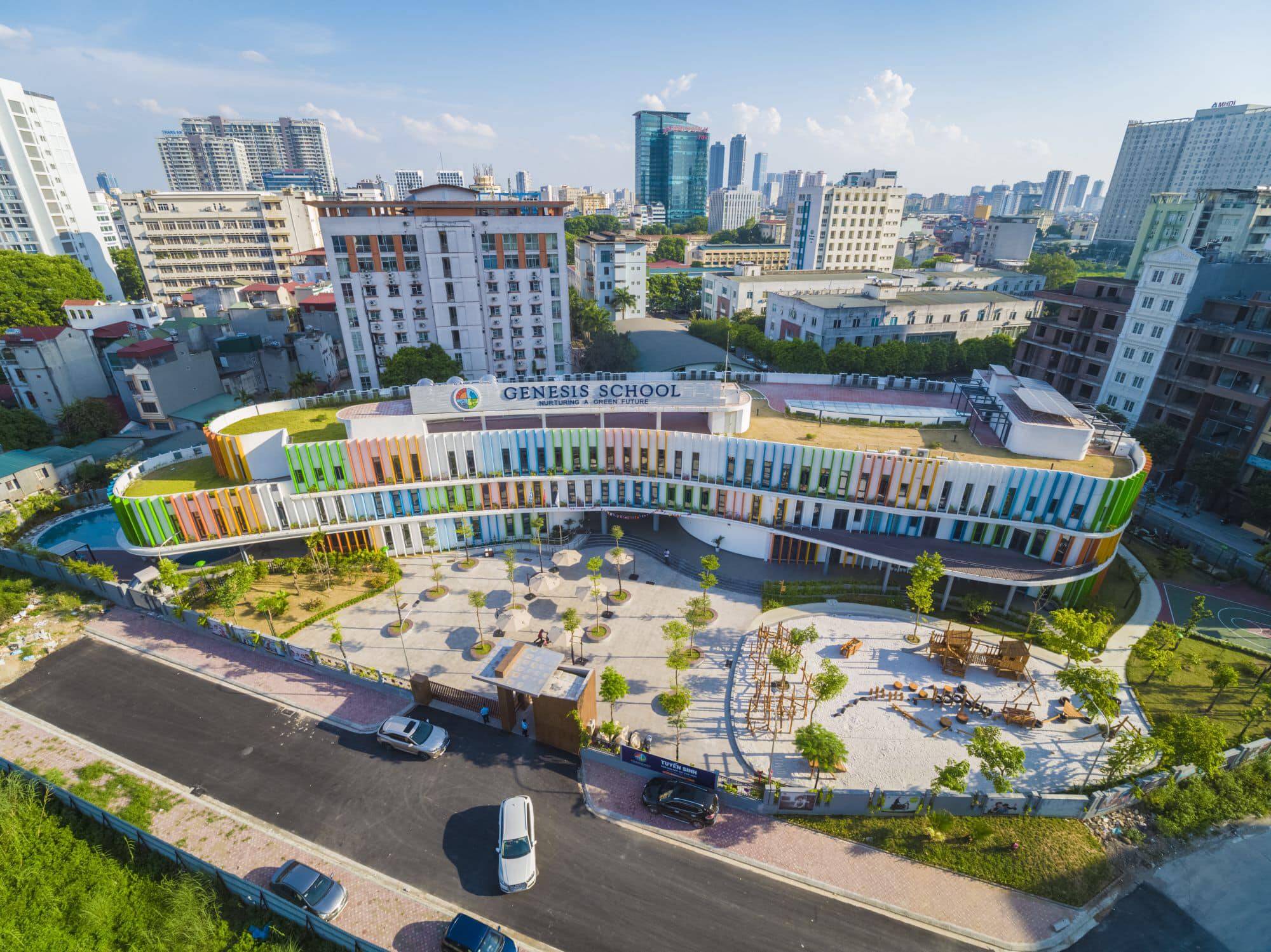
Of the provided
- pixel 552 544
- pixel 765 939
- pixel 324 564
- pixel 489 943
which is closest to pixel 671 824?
pixel 765 939

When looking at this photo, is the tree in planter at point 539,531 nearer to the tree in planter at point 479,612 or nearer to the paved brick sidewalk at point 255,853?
the tree in planter at point 479,612

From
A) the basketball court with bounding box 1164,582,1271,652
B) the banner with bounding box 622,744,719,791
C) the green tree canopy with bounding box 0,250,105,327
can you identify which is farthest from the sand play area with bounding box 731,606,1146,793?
the green tree canopy with bounding box 0,250,105,327

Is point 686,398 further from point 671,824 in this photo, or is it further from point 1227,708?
point 1227,708

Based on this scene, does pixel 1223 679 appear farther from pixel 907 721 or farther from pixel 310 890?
pixel 310 890

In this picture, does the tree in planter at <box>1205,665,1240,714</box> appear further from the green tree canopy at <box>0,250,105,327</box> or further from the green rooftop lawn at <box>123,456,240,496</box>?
the green tree canopy at <box>0,250,105,327</box>

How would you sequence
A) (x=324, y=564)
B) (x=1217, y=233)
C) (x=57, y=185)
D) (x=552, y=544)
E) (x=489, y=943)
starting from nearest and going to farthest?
(x=489, y=943) < (x=324, y=564) < (x=552, y=544) < (x=1217, y=233) < (x=57, y=185)

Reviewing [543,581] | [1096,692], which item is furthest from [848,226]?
[1096,692]
